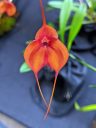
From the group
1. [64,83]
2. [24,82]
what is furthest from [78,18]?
[24,82]

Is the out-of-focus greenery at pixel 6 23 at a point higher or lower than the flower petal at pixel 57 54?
lower

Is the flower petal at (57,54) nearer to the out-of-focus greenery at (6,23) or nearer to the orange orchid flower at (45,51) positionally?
the orange orchid flower at (45,51)

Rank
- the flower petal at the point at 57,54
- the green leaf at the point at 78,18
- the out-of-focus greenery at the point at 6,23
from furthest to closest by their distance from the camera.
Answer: the out-of-focus greenery at the point at 6,23 < the green leaf at the point at 78,18 < the flower petal at the point at 57,54

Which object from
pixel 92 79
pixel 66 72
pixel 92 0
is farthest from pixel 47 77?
pixel 92 0

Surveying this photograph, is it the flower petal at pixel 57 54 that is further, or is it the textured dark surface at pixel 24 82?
the textured dark surface at pixel 24 82

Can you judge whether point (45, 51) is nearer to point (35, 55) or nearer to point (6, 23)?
point (35, 55)

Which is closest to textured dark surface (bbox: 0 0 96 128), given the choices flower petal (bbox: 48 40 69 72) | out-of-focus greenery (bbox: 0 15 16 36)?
out-of-focus greenery (bbox: 0 15 16 36)

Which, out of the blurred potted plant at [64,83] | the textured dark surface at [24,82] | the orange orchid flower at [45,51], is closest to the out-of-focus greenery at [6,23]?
the textured dark surface at [24,82]
